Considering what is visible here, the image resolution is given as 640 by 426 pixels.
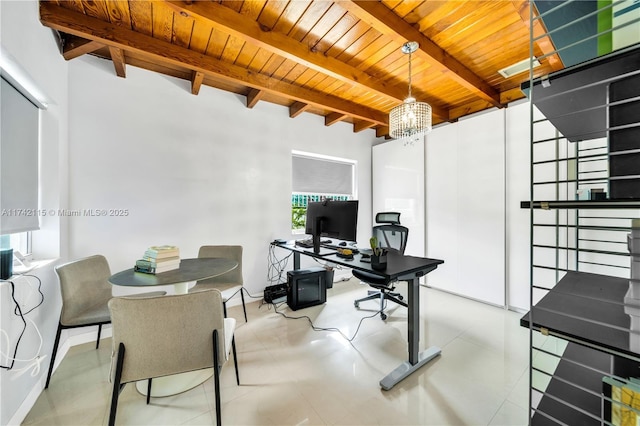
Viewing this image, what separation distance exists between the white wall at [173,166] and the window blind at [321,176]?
24 centimetres

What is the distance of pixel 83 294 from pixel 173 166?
1502 millimetres

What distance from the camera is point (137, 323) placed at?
47.5 inches

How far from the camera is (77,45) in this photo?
7.06 ft

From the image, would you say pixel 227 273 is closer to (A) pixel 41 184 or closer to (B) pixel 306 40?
(A) pixel 41 184

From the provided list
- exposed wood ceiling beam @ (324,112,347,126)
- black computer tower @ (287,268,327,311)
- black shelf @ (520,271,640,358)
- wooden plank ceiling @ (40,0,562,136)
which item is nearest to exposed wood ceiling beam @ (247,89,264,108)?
wooden plank ceiling @ (40,0,562,136)

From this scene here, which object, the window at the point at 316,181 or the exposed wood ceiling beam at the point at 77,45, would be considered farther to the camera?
the window at the point at 316,181

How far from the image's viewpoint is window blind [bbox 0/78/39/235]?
1473mm

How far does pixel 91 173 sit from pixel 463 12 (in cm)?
366

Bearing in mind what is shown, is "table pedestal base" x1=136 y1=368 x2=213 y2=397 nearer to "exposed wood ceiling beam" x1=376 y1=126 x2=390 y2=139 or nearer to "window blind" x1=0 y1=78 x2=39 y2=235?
"window blind" x1=0 y1=78 x2=39 y2=235

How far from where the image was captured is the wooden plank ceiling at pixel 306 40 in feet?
6.20

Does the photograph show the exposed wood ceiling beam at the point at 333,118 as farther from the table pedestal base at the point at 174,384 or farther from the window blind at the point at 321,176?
the table pedestal base at the point at 174,384

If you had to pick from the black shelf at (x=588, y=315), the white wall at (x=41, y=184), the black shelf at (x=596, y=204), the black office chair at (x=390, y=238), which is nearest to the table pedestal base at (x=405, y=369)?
the black office chair at (x=390, y=238)

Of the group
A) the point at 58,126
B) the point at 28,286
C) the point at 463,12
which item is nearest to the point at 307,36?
the point at 463,12

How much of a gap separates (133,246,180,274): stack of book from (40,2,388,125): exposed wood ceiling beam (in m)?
1.79
